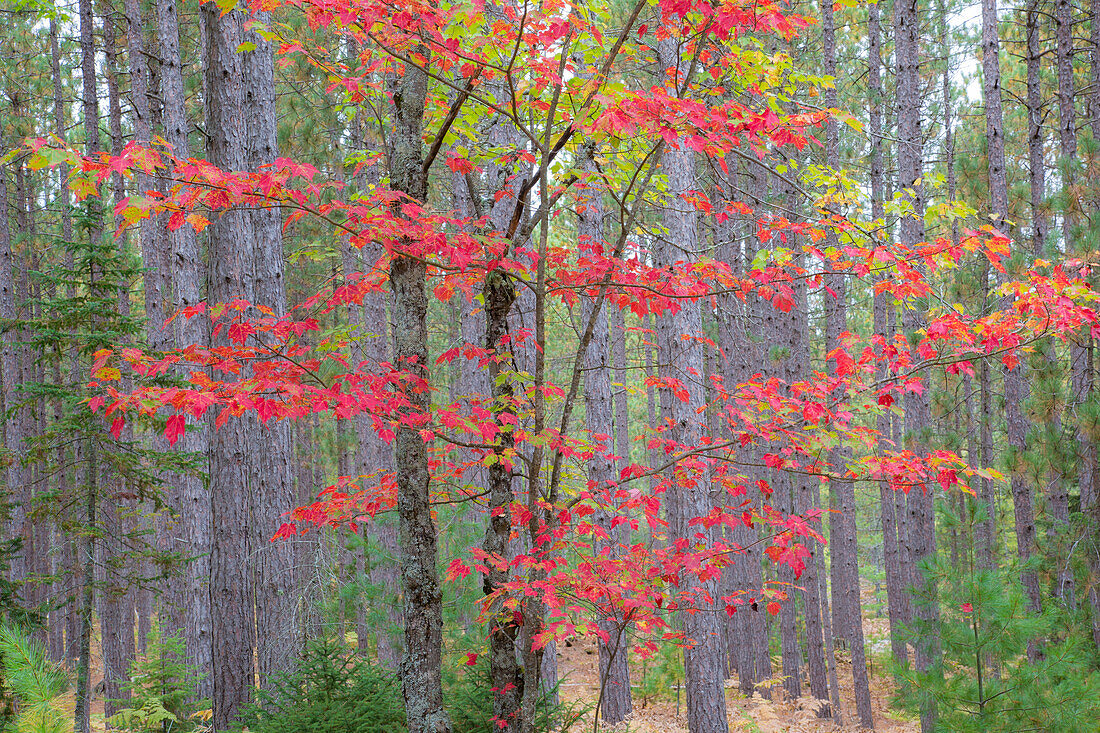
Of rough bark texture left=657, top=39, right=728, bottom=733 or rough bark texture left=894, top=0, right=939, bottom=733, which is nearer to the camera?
rough bark texture left=657, top=39, right=728, bottom=733

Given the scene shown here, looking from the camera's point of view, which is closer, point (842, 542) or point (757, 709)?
point (757, 709)

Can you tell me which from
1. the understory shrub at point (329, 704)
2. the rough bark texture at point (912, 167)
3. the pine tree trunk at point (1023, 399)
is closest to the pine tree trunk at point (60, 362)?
the understory shrub at point (329, 704)

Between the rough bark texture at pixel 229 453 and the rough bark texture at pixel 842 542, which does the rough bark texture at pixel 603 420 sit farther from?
the rough bark texture at pixel 842 542

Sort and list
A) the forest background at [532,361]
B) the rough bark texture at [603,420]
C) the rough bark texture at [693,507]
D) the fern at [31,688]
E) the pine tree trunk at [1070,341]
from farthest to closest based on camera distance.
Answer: the pine tree trunk at [1070,341]
the rough bark texture at [603,420]
the rough bark texture at [693,507]
the forest background at [532,361]
the fern at [31,688]

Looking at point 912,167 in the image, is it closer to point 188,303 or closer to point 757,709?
point 757,709

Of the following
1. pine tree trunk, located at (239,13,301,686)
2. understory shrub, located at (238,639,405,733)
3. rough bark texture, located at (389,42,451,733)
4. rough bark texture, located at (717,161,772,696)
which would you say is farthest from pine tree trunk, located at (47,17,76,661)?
rough bark texture, located at (717,161,772,696)

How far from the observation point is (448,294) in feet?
11.8

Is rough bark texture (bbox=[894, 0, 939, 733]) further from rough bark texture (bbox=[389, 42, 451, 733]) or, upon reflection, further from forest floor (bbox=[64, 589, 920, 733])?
rough bark texture (bbox=[389, 42, 451, 733])

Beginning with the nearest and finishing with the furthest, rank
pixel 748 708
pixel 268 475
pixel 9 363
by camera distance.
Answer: pixel 268 475, pixel 748 708, pixel 9 363

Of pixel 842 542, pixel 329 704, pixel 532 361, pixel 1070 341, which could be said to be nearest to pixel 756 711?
pixel 842 542

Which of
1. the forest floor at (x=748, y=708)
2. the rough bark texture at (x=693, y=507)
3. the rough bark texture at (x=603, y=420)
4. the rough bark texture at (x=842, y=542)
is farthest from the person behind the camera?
the rough bark texture at (x=842, y=542)

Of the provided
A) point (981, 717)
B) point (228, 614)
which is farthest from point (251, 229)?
point (981, 717)

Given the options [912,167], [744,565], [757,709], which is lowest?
[757,709]

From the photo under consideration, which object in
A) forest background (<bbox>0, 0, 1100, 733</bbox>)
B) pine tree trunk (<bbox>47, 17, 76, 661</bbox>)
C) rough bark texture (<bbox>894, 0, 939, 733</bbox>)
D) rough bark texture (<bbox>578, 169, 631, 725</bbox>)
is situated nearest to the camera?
forest background (<bbox>0, 0, 1100, 733</bbox>)
